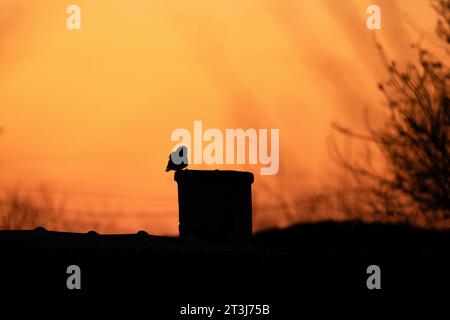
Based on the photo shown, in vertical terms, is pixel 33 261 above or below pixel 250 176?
below

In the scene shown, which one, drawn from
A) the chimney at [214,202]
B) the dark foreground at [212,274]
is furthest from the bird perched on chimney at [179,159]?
the dark foreground at [212,274]

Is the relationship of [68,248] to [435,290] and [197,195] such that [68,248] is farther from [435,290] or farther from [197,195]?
[435,290]

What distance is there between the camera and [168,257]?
1077 cm

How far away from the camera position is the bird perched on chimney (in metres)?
13.4

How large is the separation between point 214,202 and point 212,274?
173 cm

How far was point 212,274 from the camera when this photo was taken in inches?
424

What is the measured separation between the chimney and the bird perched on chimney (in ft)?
3.25

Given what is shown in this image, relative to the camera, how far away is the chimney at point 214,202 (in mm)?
12273

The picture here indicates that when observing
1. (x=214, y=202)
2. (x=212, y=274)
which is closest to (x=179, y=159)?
(x=214, y=202)

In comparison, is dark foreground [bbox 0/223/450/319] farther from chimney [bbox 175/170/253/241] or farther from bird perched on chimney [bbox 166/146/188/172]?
bird perched on chimney [bbox 166/146/188/172]

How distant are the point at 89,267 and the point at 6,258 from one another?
98cm

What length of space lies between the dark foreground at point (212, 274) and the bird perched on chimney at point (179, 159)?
2052 mm
